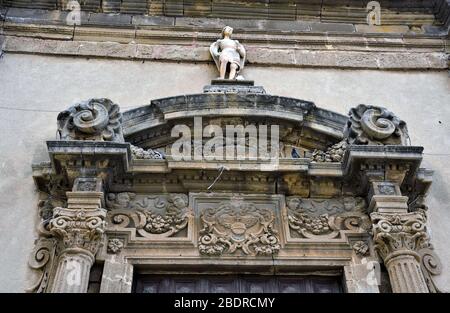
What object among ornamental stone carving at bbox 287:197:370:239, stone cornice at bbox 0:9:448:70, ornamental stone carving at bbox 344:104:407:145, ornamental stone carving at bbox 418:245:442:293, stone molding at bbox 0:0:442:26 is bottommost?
ornamental stone carving at bbox 418:245:442:293

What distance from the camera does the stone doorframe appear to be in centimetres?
533

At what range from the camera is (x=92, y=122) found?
19.2 ft

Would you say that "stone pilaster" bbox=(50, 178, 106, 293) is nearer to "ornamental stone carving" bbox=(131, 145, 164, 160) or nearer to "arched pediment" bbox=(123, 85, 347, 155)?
"ornamental stone carving" bbox=(131, 145, 164, 160)

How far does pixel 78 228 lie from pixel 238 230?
1441mm

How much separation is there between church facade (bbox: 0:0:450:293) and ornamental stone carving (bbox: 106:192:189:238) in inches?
0.6

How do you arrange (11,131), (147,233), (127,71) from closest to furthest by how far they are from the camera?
(147,233) → (11,131) → (127,71)

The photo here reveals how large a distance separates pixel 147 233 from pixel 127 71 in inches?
96.2

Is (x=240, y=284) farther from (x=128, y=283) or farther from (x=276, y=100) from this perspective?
(x=276, y=100)

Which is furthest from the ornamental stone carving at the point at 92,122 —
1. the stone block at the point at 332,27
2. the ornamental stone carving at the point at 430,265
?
the stone block at the point at 332,27

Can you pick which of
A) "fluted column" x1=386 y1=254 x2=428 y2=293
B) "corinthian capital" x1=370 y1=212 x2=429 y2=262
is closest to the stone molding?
"corinthian capital" x1=370 y1=212 x2=429 y2=262

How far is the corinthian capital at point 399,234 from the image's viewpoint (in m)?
5.29

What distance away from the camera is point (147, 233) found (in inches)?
221

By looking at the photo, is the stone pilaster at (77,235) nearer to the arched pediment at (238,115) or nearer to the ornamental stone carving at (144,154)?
the ornamental stone carving at (144,154)
